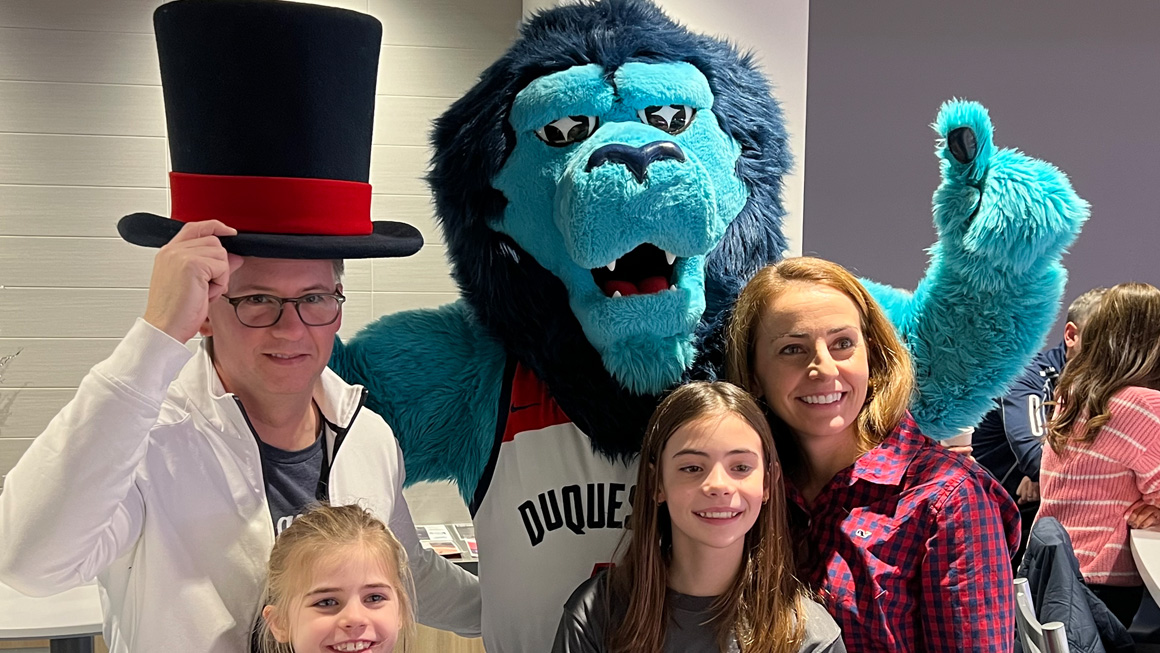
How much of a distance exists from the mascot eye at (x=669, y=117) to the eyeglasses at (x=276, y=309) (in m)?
0.58

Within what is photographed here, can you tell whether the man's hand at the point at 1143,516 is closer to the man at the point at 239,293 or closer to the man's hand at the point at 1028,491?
the man's hand at the point at 1028,491

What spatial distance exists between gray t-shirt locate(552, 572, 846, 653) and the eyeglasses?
21.9 inches

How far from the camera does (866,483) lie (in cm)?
163

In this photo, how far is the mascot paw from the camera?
170cm

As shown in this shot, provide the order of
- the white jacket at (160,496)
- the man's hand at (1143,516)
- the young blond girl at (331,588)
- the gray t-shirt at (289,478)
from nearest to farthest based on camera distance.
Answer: the white jacket at (160,496)
the young blond girl at (331,588)
the gray t-shirt at (289,478)
the man's hand at (1143,516)

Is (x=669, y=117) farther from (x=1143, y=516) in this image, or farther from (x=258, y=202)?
(x=1143, y=516)

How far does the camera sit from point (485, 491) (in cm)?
184

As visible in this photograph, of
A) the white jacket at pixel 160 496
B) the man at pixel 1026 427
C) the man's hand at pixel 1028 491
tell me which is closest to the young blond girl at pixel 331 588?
the white jacket at pixel 160 496

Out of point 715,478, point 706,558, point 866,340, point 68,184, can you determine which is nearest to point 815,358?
point 866,340

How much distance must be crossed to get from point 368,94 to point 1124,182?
172 inches

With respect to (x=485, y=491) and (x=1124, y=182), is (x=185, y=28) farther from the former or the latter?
(x=1124, y=182)

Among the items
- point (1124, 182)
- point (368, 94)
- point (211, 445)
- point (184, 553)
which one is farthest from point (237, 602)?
point (1124, 182)

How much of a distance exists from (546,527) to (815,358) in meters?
0.51

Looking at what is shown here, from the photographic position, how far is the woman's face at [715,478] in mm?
1572
